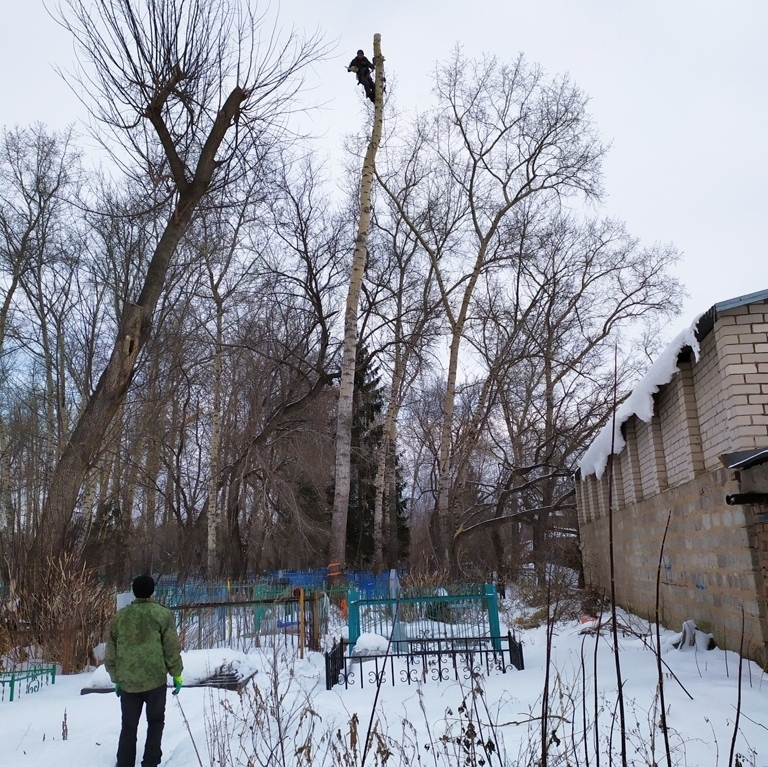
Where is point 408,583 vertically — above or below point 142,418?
below

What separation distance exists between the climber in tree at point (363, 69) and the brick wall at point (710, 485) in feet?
32.7

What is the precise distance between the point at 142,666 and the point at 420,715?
2.36 m

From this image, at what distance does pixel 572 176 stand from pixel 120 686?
1649 cm

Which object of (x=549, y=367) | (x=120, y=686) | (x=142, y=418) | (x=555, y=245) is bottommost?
(x=120, y=686)

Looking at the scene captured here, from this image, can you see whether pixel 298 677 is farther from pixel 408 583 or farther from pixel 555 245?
pixel 555 245

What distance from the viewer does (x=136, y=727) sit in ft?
15.1

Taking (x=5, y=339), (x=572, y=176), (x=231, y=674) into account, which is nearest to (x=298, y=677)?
(x=231, y=674)

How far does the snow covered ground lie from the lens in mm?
4016

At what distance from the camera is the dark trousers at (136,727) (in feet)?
15.0

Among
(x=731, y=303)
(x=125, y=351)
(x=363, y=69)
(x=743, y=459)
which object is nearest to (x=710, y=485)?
(x=743, y=459)

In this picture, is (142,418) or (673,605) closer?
(673,605)

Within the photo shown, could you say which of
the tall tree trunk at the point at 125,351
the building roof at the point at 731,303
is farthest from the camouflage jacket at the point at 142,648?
the building roof at the point at 731,303

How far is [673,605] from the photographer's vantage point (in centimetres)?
829

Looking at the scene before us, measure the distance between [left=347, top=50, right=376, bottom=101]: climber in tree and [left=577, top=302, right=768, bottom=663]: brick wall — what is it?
996 cm
